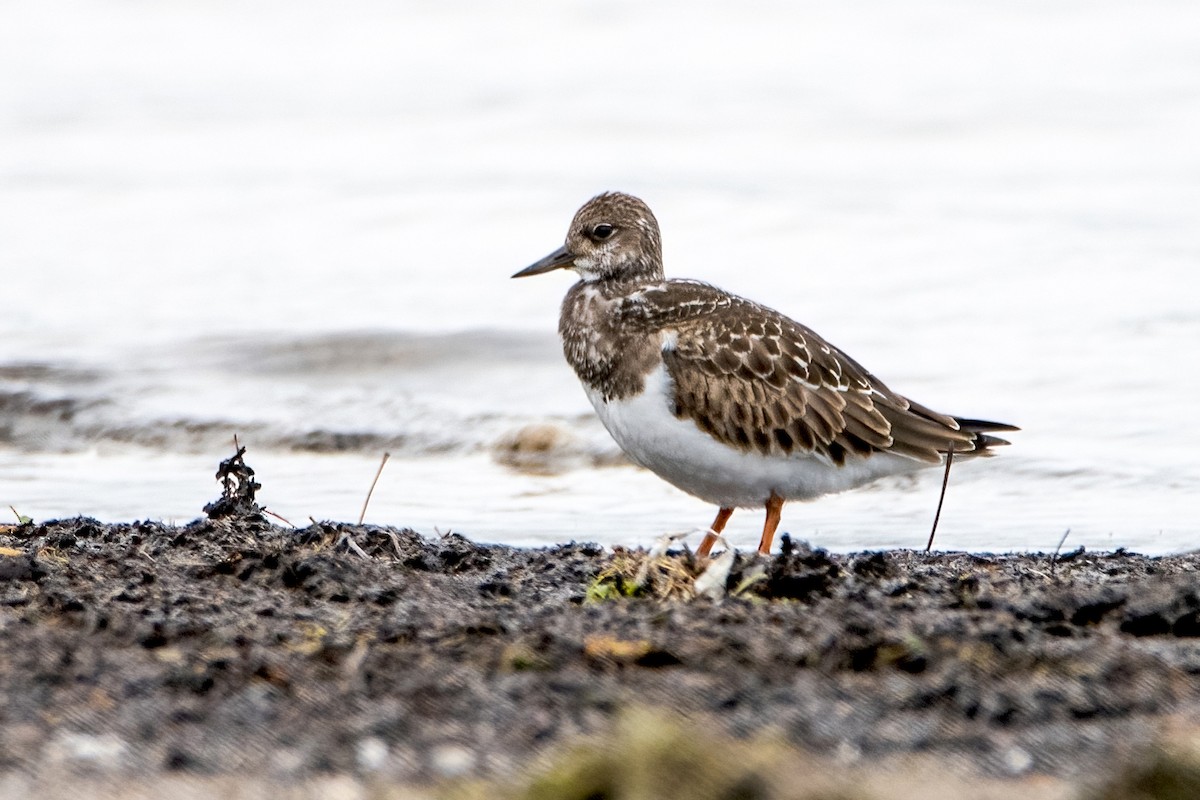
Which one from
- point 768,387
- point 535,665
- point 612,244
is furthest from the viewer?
point 612,244

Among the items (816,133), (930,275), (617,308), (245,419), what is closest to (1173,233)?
(930,275)

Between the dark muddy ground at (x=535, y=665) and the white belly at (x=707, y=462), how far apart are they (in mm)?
876

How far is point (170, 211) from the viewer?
13664 millimetres

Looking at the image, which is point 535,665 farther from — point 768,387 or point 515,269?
point 515,269

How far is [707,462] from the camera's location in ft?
15.4

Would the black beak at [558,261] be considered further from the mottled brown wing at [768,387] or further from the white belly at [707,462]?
the white belly at [707,462]

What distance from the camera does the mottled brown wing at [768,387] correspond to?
4.70 metres

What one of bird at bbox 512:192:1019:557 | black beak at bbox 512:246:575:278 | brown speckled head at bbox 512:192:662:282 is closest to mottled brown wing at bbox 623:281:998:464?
bird at bbox 512:192:1019:557

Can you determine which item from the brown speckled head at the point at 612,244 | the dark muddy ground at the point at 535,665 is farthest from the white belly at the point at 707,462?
the dark muddy ground at the point at 535,665

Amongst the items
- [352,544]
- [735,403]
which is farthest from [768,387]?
[352,544]

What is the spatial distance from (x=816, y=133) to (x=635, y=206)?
382 inches

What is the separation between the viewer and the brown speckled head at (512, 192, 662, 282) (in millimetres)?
5375

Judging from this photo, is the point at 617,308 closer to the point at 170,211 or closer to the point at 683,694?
the point at 683,694

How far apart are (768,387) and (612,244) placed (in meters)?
0.91
